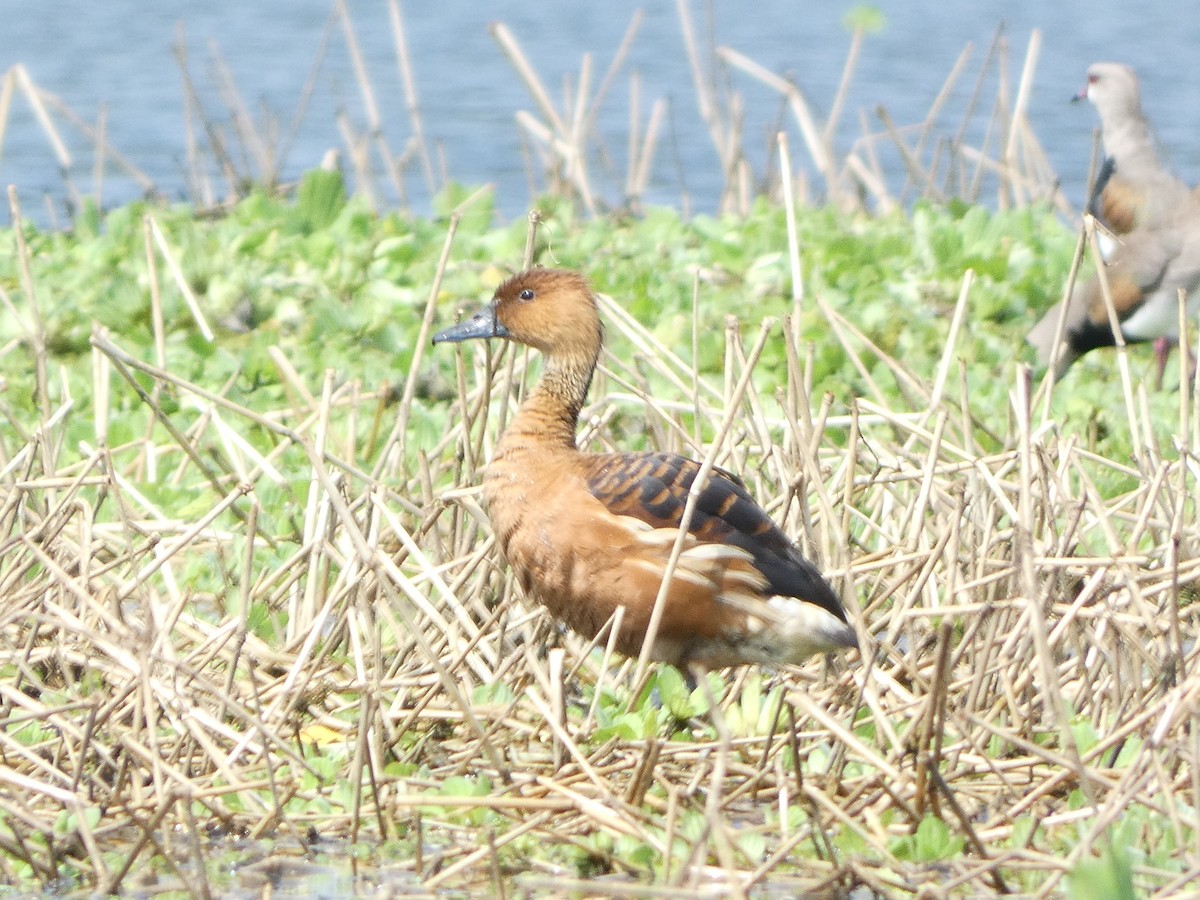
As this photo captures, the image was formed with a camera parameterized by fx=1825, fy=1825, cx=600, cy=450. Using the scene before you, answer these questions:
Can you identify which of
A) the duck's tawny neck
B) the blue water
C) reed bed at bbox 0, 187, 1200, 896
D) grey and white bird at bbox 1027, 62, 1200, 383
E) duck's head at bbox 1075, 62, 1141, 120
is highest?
the duck's tawny neck

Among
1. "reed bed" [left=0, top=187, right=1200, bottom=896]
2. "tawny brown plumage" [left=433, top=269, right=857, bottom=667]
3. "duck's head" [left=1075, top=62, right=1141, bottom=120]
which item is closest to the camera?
"reed bed" [left=0, top=187, right=1200, bottom=896]

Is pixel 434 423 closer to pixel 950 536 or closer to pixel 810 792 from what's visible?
pixel 950 536

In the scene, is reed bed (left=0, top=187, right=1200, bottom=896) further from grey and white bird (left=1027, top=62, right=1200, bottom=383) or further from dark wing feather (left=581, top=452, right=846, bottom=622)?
grey and white bird (left=1027, top=62, right=1200, bottom=383)

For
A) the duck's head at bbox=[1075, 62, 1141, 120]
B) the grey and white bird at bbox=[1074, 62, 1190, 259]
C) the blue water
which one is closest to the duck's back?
the grey and white bird at bbox=[1074, 62, 1190, 259]

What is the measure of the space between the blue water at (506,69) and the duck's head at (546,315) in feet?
19.3

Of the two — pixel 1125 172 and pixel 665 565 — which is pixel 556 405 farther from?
pixel 1125 172

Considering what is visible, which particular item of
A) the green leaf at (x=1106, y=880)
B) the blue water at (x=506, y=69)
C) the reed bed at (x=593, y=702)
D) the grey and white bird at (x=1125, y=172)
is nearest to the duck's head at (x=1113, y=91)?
the grey and white bird at (x=1125, y=172)

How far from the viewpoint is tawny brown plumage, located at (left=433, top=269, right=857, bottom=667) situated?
13.5 feet

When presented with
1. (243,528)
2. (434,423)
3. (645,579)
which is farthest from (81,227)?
(645,579)

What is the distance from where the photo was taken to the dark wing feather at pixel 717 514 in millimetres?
4113

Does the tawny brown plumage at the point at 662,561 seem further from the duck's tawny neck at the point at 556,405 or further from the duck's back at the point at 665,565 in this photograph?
the duck's tawny neck at the point at 556,405

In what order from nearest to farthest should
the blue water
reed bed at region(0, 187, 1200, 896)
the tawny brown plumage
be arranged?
reed bed at region(0, 187, 1200, 896), the tawny brown plumage, the blue water

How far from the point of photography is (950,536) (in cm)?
409

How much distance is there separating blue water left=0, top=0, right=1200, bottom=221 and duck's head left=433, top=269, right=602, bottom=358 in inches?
232
